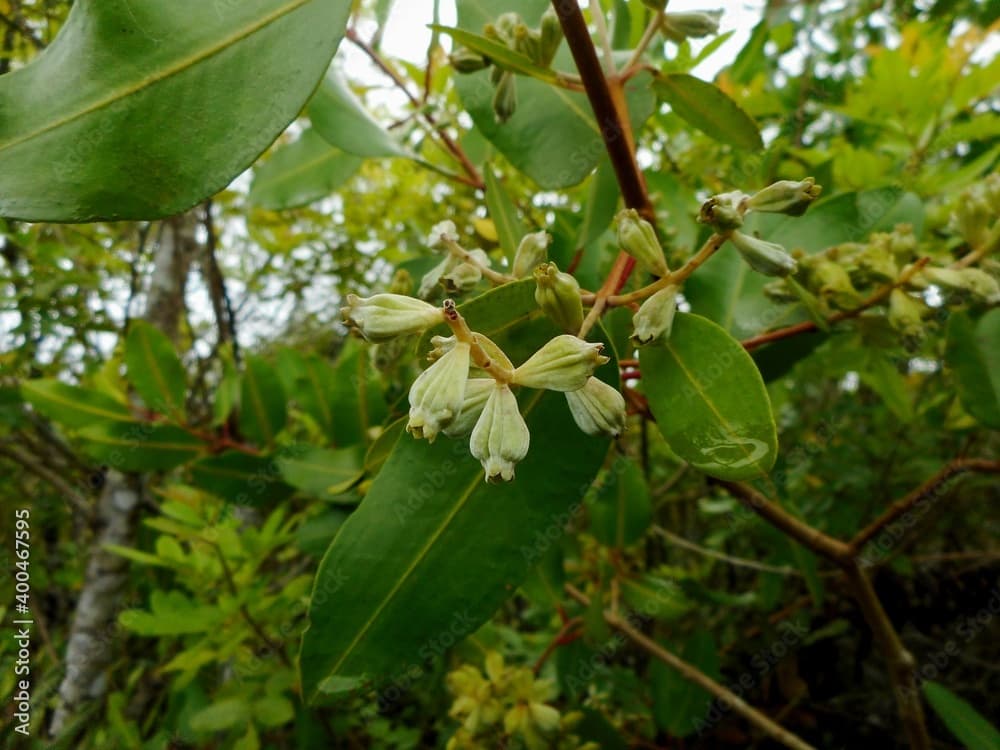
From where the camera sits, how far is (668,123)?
1968 millimetres

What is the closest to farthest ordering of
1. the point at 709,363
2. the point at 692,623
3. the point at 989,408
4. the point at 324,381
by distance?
the point at 709,363 → the point at 989,408 → the point at 324,381 → the point at 692,623

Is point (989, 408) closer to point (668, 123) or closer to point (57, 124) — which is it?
point (668, 123)

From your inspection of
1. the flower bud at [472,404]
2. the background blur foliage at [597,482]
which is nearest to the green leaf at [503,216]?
the background blur foliage at [597,482]

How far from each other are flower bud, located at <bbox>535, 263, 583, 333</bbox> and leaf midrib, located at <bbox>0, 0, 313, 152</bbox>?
16.9 inches

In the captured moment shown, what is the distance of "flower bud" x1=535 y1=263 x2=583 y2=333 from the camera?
0.73m

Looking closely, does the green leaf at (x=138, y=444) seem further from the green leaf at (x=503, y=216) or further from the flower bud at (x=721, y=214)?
the flower bud at (x=721, y=214)

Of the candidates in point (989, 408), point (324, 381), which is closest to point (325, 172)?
point (324, 381)

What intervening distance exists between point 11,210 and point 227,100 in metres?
0.24

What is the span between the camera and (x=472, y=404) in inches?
29.5

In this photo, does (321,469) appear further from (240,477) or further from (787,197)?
(787,197)

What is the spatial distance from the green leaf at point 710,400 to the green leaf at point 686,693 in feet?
4.40

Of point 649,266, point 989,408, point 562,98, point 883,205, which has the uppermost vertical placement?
point 562,98

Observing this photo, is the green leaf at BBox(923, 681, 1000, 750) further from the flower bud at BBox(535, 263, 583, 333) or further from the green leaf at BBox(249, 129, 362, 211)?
the green leaf at BBox(249, 129, 362, 211)

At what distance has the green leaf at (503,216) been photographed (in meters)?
1.10
